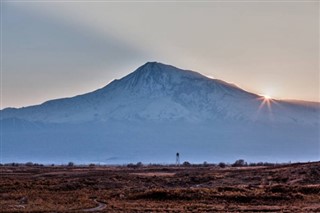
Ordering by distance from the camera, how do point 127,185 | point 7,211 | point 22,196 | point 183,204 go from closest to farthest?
point 7,211 < point 183,204 < point 22,196 < point 127,185

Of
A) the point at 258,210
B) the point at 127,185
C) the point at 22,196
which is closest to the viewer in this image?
the point at 258,210

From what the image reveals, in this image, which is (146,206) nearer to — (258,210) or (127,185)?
(258,210)

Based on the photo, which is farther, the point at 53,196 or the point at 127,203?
the point at 53,196

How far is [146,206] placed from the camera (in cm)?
4875

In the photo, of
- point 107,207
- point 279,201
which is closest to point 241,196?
point 279,201

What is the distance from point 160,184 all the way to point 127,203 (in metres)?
24.3

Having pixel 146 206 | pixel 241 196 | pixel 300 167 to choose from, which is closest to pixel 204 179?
pixel 300 167

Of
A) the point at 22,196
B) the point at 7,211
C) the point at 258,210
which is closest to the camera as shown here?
the point at 7,211

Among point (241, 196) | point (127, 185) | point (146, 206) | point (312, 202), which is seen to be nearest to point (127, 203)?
point (146, 206)

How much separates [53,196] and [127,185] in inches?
689

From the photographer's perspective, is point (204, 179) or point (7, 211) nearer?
point (7, 211)

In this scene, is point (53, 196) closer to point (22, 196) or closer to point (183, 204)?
point (22, 196)

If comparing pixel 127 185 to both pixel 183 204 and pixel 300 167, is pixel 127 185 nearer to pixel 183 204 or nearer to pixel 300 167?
pixel 300 167

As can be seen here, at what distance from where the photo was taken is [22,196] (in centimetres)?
5638
